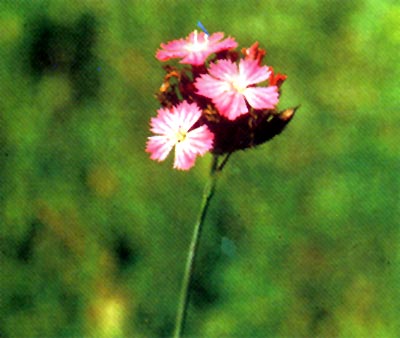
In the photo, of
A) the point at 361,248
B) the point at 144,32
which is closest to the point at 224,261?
the point at 361,248

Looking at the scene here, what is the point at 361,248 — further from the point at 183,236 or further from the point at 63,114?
the point at 63,114

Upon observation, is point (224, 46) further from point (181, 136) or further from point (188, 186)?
point (188, 186)

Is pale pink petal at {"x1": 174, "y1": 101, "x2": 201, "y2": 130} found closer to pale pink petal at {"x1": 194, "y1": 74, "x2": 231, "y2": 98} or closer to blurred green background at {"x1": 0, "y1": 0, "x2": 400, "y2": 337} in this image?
pale pink petal at {"x1": 194, "y1": 74, "x2": 231, "y2": 98}

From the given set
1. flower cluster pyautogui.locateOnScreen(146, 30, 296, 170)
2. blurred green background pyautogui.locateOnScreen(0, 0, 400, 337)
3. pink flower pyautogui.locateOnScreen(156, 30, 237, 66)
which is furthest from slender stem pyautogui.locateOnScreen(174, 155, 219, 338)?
blurred green background pyautogui.locateOnScreen(0, 0, 400, 337)

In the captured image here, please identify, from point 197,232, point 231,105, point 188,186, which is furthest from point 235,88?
point 188,186

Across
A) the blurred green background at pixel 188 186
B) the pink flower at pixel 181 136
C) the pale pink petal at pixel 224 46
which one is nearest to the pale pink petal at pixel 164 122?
the pink flower at pixel 181 136

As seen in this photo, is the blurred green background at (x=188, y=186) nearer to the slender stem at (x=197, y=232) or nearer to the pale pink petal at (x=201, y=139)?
the slender stem at (x=197, y=232)
